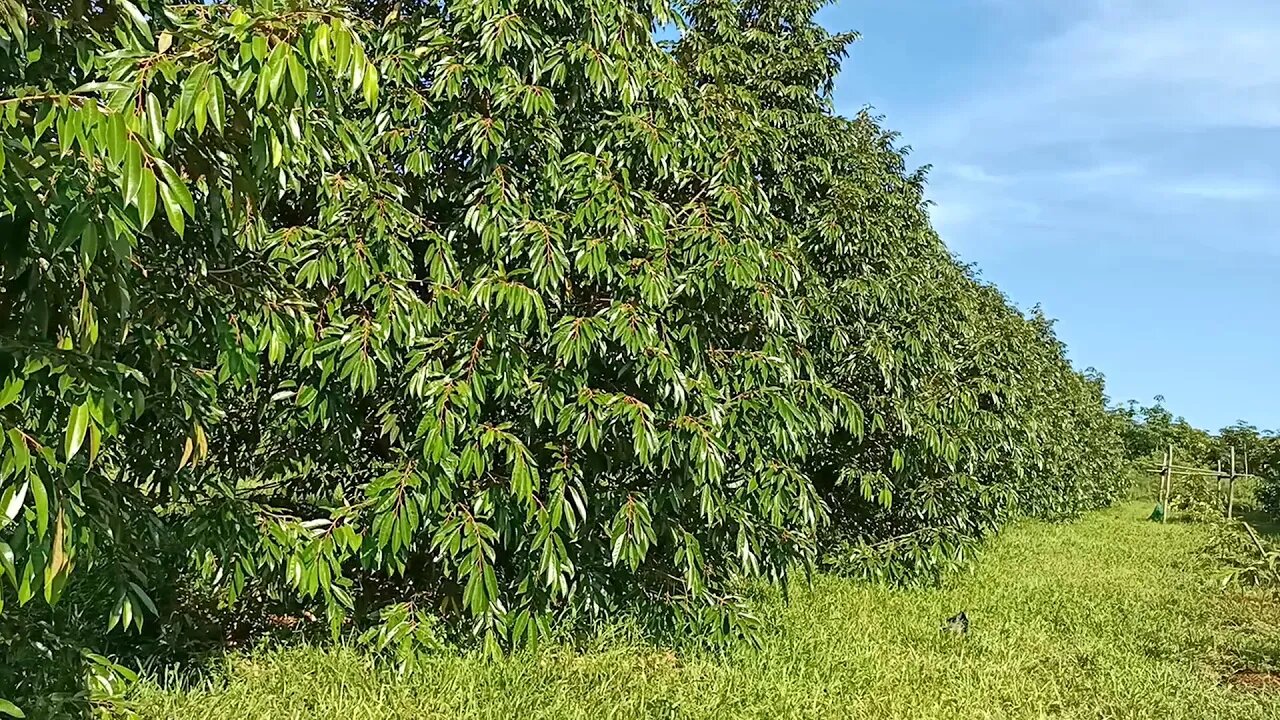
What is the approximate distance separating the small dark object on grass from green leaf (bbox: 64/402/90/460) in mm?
5069

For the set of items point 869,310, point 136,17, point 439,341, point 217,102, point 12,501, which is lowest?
point 12,501

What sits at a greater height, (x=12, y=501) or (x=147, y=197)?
(x=147, y=197)

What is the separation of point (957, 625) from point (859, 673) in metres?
1.45

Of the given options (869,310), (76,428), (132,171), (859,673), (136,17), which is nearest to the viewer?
(132,171)

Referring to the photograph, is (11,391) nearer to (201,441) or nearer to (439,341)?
(201,441)

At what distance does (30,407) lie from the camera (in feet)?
5.51

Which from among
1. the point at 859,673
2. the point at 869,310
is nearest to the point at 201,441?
the point at 859,673

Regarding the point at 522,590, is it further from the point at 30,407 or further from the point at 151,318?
the point at 30,407

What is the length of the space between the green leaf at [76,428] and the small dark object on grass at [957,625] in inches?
200

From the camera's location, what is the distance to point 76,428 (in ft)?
5.29

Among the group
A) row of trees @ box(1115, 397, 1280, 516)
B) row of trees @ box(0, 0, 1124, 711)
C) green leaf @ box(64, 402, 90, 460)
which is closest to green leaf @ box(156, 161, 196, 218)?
row of trees @ box(0, 0, 1124, 711)

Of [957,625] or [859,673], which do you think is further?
[957,625]

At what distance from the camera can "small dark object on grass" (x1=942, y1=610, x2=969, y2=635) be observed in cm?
552

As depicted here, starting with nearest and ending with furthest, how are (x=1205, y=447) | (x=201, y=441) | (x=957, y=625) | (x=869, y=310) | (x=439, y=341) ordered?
(x=201, y=441)
(x=439, y=341)
(x=957, y=625)
(x=869, y=310)
(x=1205, y=447)
